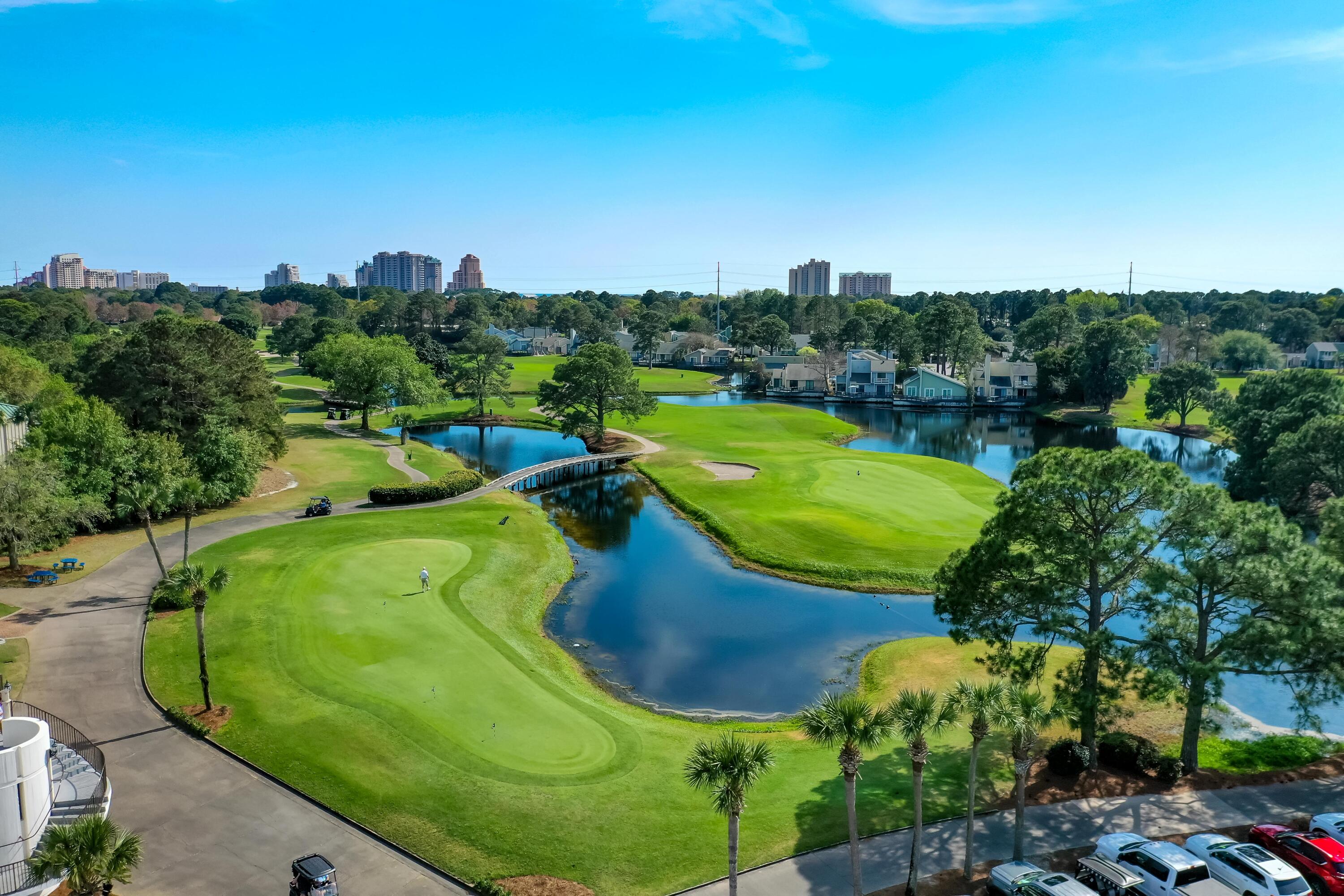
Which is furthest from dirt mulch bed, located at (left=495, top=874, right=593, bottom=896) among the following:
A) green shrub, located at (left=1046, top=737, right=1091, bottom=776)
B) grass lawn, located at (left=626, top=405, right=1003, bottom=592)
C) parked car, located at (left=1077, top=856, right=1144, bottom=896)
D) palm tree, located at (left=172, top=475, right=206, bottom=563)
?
grass lawn, located at (left=626, top=405, right=1003, bottom=592)

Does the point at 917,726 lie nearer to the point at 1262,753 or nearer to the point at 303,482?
the point at 1262,753

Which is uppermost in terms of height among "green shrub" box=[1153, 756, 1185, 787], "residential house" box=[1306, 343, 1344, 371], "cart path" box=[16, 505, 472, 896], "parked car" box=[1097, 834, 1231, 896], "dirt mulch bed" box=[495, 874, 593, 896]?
"residential house" box=[1306, 343, 1344, 371]

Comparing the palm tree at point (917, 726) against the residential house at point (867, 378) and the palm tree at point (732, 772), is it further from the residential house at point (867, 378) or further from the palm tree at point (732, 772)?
the residential house at point (867, 378)

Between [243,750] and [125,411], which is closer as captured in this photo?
[243,750]

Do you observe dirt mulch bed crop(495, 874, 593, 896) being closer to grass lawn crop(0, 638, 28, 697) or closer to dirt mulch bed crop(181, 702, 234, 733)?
dirt mulch bed crop(181, 702, 234, 733)

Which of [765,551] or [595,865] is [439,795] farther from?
[765,551]

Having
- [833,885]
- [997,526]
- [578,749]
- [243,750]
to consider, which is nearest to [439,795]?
[578,749]
